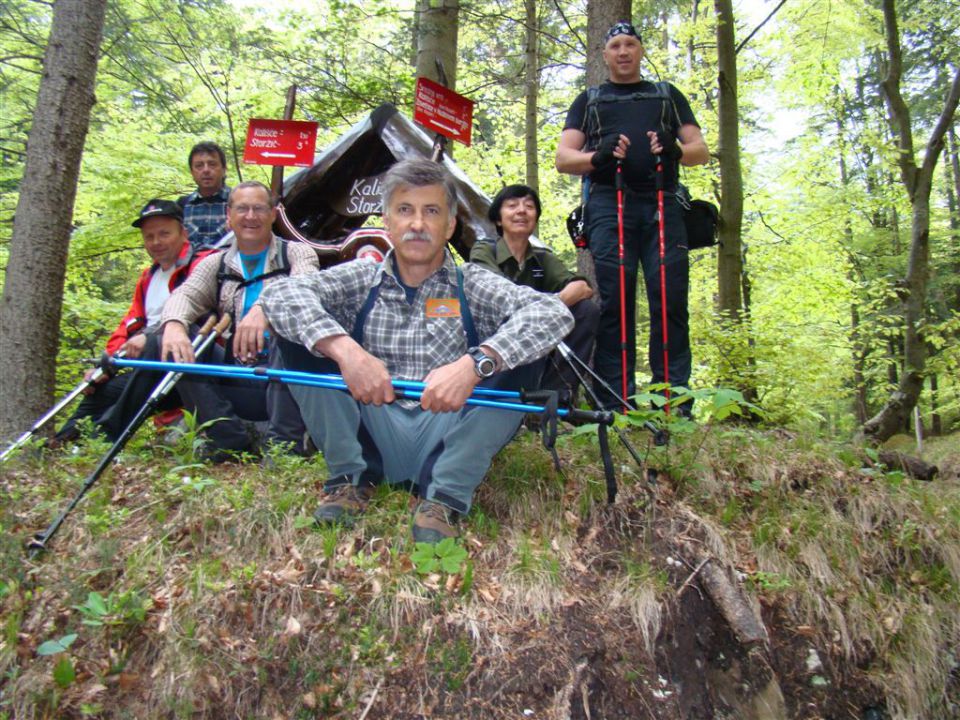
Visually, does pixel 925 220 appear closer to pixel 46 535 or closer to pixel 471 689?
pixel 471 689

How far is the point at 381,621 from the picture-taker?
276 centimetres

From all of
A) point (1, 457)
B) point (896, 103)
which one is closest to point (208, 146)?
point (1, 457)

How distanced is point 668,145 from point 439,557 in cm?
340

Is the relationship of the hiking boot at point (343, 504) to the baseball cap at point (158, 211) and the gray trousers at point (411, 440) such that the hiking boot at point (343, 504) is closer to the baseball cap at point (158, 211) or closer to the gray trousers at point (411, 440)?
the gray trousers at point (411, 440)

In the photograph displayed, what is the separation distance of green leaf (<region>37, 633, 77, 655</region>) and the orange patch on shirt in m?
1.97

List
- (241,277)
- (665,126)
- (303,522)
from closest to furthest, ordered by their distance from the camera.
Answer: (303,522), (241,277), (665,126)

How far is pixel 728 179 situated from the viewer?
25.1ft

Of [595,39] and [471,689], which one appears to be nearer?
[471,689]

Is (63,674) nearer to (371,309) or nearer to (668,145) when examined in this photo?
(371,309)

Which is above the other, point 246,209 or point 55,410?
point 246,209

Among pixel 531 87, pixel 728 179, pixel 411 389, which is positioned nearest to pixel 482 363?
pixel 411 389

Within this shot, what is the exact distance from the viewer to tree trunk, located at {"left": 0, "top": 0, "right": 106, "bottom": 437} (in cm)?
445

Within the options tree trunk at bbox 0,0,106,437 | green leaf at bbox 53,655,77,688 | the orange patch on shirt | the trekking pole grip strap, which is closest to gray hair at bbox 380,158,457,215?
the orange patch on shirt

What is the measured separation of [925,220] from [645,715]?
31.4 feet
